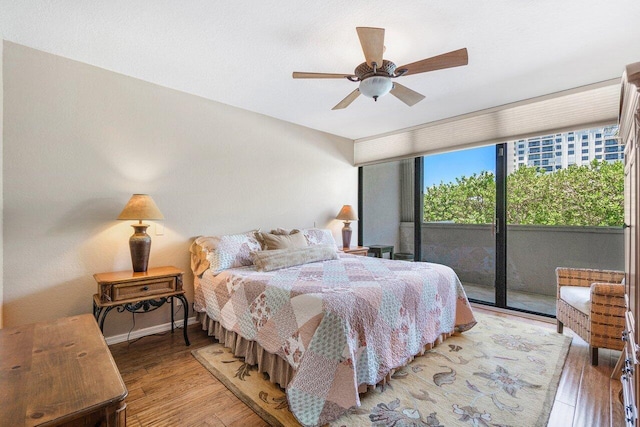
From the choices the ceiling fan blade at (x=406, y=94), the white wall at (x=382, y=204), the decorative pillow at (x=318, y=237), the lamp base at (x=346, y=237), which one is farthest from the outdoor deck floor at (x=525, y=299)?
the ceiling fan blade at (x=406, y=94)

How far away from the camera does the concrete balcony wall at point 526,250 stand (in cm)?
303

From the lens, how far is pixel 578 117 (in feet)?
9.57

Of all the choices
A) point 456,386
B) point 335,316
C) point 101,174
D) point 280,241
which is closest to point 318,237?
point 280,241

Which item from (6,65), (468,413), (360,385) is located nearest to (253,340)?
(360,385)

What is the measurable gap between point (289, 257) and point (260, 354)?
99 centimetres

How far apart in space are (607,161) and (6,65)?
5347mm

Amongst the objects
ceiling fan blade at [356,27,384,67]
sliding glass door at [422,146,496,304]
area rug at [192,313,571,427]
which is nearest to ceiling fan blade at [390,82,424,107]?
ceiling fan blade at [356,27,384,67]

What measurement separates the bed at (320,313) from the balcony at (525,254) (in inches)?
48.6

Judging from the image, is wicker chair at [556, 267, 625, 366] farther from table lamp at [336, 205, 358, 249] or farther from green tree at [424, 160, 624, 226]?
table lamp at [336, 205, 358, 249]

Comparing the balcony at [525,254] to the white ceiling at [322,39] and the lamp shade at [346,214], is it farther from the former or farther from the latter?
the white ceiling at [322,39]

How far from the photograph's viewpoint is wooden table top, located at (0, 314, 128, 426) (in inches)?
32.8

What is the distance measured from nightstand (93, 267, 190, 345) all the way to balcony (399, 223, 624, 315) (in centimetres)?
336

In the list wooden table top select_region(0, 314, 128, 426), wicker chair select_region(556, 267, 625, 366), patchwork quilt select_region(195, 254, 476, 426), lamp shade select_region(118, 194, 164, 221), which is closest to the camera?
wooden table top select_region(0, 314, 128, 426)

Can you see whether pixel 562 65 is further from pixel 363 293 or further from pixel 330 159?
→ pixel 330 159
